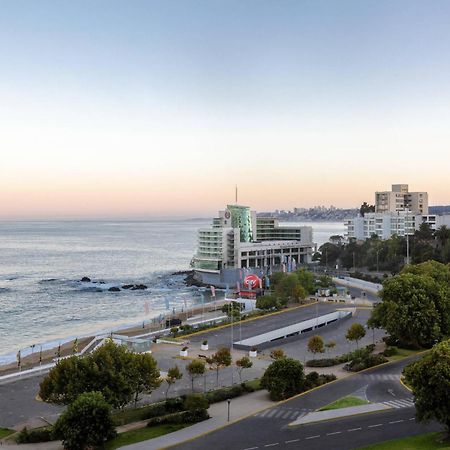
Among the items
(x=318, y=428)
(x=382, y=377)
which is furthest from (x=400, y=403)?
(x=318, y=428)

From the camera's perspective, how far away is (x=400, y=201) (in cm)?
13400

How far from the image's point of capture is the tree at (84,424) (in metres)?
21.6

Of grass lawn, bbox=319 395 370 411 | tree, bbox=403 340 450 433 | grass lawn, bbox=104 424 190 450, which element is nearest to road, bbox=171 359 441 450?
grass lawn, bbox=319 395 370 411

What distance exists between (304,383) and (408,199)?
115446 millimetres

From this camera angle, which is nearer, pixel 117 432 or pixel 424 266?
pixel 117 432

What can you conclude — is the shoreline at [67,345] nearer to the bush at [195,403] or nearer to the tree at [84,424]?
the bush at [195,403]

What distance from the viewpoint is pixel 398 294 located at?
38.8 metres

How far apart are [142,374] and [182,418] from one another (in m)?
2.70

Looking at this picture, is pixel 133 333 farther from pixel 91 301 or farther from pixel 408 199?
pixel 408 199

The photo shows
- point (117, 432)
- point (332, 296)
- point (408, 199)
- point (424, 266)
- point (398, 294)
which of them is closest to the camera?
point (117, 432)

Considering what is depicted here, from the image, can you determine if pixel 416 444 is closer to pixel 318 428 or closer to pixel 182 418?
pixel 318 428

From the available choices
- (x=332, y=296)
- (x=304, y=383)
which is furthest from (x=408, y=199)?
(x=304, y=383)

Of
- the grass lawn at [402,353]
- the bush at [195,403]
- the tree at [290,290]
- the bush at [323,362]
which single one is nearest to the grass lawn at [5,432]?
the bush at [195,403]

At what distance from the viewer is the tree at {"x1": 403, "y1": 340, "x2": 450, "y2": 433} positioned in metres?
21.2
